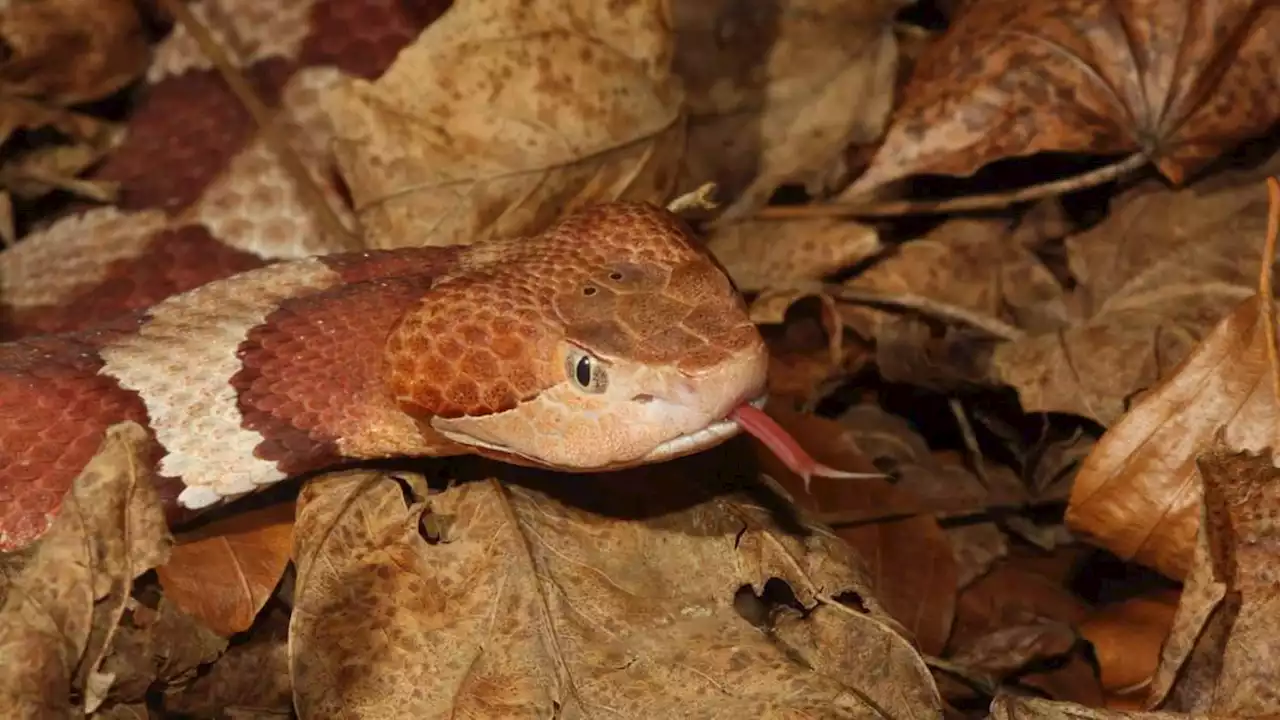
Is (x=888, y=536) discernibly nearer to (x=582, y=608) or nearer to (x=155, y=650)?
(x=582, y=608)

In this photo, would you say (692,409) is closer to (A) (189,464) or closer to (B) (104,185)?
(A) (189,464)

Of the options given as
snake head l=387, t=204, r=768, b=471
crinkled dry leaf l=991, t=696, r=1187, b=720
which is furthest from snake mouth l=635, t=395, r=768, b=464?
crinkled dry leaf l=991, t=696, r=1187, b=720

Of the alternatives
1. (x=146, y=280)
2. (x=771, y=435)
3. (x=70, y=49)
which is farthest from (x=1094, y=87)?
(x=70, y=49)

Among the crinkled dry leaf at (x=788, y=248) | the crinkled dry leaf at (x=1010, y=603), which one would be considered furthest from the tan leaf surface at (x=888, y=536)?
the crinkled dry leaf at (x=788, y=248)

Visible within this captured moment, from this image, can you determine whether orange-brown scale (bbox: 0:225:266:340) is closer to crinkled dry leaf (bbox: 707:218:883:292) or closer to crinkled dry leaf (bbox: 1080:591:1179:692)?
crinkled dry leaf (bbox: 707:218:883:292)

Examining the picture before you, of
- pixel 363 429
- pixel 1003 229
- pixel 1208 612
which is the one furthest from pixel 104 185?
pixel 1208 612
